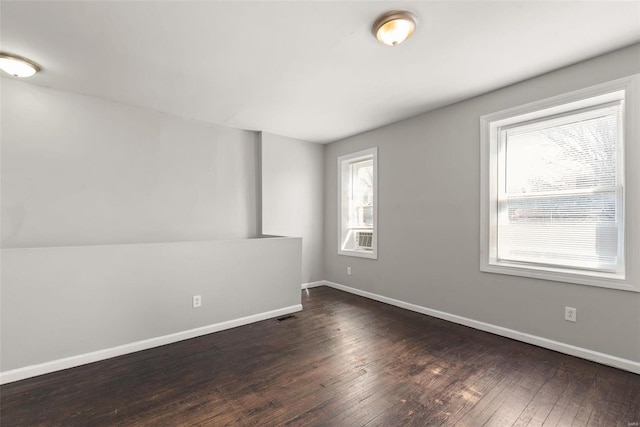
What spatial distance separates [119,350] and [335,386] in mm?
2048

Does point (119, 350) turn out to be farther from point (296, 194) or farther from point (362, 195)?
point (362, 195)

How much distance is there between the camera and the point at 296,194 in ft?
16.5

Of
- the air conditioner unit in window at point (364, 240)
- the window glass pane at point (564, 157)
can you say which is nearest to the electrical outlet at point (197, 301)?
the air conditioner unit in window at point (364, 240)

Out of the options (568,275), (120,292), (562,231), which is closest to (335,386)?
(120,292)

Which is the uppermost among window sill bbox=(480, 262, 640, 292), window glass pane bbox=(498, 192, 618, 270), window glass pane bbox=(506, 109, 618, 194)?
window glass pane bbox=(506, 109, 618, 194)

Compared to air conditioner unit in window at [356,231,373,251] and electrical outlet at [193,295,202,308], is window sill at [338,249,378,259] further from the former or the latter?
electrical outlet at [193,295,202,308]

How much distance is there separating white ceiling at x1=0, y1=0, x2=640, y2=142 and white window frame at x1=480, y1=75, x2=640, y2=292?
318 mm

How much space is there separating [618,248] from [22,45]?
5164 millimetres

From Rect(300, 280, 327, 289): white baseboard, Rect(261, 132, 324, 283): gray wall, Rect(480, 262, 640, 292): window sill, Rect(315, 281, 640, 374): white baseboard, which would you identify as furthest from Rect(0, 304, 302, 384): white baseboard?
Rect(480, 262, 640, 292): window sill

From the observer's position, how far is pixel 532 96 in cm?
283

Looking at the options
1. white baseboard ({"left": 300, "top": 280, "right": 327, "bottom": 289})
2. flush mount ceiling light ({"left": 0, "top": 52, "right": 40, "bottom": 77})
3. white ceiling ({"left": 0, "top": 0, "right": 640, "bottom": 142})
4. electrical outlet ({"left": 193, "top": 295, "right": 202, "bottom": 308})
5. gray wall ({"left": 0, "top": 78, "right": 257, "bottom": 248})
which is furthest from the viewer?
white baseboard ({"left": 300, "top": 280, "right": 327, "bottom": 289})

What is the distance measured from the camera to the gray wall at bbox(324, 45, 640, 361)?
8.02 feet

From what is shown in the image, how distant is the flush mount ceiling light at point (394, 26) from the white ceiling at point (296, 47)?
2.0 inches

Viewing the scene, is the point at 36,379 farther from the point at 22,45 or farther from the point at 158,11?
the point at 158,11
